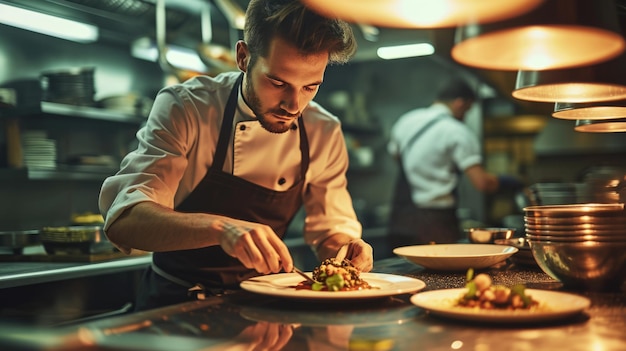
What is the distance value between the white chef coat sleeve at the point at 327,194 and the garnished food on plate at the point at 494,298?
3.33 feet

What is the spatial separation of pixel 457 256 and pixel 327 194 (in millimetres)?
640

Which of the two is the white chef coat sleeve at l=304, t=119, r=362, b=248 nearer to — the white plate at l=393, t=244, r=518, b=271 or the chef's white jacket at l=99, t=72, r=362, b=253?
the chef's white jacket at l=99, t=72, r=362, b=253

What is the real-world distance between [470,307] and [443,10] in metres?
0.54

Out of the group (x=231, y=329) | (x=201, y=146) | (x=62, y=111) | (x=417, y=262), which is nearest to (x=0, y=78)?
(x=62, y=111)

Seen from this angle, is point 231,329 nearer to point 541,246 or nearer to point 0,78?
point 541,246

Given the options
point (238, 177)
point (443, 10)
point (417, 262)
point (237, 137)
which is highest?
point (443, 10)

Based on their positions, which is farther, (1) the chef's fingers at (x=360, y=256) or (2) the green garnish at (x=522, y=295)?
(1) the chef's fingers at (x=360, y=256)

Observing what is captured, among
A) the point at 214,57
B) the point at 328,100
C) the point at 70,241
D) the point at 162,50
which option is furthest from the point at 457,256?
the point at 328,100

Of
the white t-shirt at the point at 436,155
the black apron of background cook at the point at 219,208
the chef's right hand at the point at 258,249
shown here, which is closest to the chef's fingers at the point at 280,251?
the chef's right hand at the point at 258,249

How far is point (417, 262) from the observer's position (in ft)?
6.11

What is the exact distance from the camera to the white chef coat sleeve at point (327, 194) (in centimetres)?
224

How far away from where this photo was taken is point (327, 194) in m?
2.29

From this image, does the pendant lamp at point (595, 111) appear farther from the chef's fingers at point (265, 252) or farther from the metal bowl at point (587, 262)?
the chef's fingers at point (265, 252)

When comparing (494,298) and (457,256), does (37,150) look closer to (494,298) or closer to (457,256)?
(457,256)
